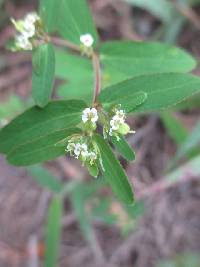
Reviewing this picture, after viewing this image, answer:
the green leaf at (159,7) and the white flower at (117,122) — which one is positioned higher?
the green leaf at (159,7)

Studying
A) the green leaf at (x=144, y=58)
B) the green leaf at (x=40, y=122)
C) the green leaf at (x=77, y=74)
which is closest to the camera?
the green leaf at (x=40, y=122)

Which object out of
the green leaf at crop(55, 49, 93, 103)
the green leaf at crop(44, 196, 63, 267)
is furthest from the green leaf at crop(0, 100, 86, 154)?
the green leaf at crop(44, 196, 63, 267)

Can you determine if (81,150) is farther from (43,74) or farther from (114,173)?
(43,74)

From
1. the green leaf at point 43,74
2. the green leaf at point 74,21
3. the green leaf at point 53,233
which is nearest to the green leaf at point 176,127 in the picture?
the green leaf at point 53,233

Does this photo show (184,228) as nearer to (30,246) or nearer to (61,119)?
(30,246)

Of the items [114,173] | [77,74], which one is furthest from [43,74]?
[77,74]

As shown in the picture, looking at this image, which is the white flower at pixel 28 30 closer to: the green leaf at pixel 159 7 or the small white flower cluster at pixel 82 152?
the small white flower cluster at pixel 82 152

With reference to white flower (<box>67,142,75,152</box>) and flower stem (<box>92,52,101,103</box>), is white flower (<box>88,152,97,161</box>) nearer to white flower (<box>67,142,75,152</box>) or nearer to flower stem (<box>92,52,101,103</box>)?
white flower (<box>67,142,75,152</box>)
